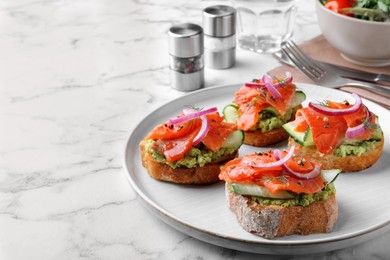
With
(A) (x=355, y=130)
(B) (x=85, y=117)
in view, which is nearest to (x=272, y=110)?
(A) (x=355, y=130)

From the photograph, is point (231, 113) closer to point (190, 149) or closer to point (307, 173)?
point (190, 149)

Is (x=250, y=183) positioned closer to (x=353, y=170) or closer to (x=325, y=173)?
(x=325, y=173)

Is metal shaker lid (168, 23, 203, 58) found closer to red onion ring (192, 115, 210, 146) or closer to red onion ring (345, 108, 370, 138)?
red onion ring (192, 115, 210, 146)

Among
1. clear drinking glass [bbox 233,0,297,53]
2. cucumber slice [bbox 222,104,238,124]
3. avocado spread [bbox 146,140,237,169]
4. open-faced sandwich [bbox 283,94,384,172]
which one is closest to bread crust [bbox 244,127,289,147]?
cucumber slice [bbox 222,104,238,124]

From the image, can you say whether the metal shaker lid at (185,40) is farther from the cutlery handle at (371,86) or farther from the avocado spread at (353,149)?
the avocado spread at (353,149)

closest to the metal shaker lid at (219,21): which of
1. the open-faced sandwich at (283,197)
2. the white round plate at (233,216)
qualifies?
the white round plate at (233,216)

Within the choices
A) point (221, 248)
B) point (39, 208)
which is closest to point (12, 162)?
point (39, 208)

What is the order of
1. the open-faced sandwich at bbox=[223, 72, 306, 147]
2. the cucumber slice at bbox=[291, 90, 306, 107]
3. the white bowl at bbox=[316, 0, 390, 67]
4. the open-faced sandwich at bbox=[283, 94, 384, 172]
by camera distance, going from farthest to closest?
the white bowl at bbox=[316, 0, 390, 67], the cucumber slice at bbox=[291, 90, 306, 107], the open-faced sandwich at bbox=[223, 72, 306, 147], the open-faced sandwich at bbox=[283, 94, 384, 172]
